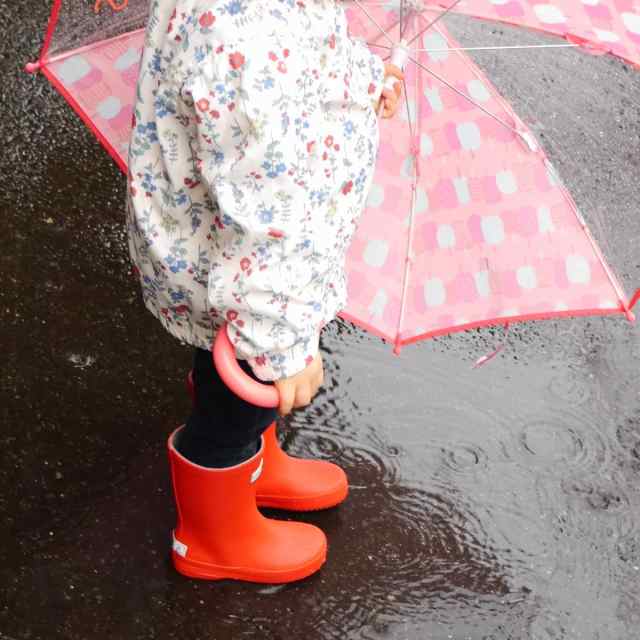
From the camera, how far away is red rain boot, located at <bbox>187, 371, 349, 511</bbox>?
253 centimetres

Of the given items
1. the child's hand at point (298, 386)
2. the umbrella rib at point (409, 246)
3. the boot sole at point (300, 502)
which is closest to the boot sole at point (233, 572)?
the boot sole at point (300, 502)

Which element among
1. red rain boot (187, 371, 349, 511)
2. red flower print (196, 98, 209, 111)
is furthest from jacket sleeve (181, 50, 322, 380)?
red rain boot (187, 371, 349, 511)

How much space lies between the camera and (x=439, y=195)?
228cm

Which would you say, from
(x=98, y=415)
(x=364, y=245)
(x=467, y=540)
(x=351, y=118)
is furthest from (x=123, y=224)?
(x=351, y=118)

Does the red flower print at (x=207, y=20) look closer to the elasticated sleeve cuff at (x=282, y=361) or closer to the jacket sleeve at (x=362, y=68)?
the jacket sleeve at (x=362, y=68)

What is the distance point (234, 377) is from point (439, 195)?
2.67ft

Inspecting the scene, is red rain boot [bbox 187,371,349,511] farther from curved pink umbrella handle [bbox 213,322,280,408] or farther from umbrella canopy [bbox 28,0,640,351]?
curved pink umbrella handle [bbox 213,322,280,408]

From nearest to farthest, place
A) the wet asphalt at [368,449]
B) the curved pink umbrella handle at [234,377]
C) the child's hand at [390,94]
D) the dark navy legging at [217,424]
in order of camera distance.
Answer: the curved pink umbrella handle at [234,377], the child's hand at [390,94], the dark navy legging at [217,424], the wet asphalt at [368,449]

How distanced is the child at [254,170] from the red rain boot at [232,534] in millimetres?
400

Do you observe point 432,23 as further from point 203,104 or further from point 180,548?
point 180,548

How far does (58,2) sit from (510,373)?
1660 mm

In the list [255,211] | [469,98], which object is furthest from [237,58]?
[469,98]

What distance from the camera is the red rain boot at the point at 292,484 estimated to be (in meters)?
2.53

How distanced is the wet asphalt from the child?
59cm
